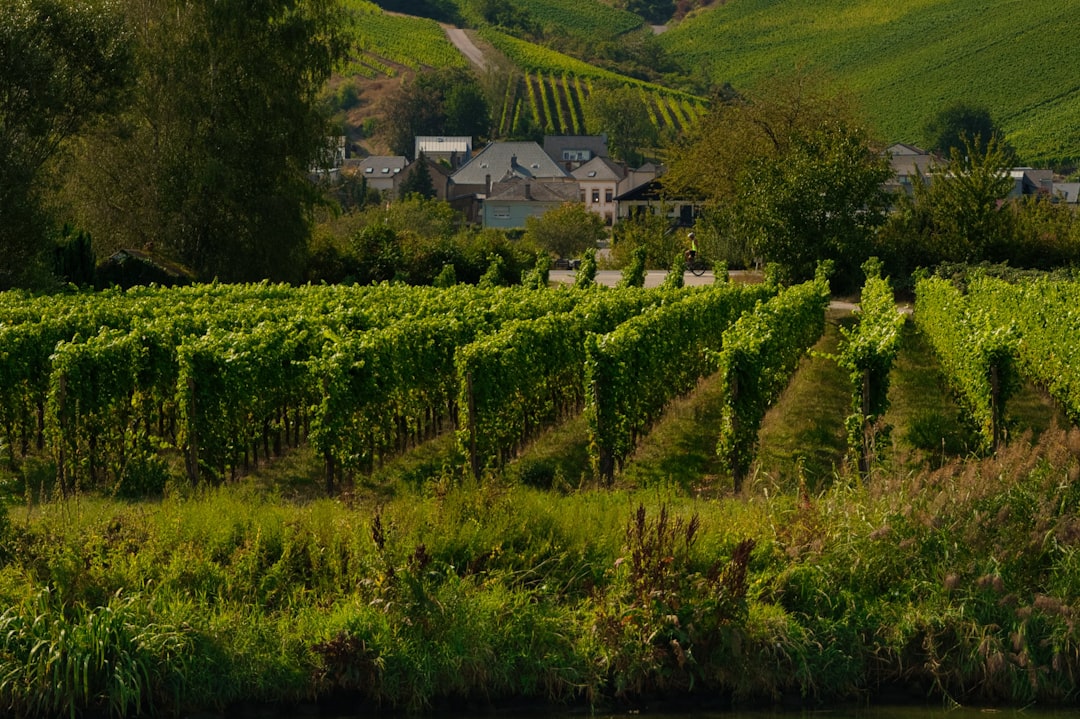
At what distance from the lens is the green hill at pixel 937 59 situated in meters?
118

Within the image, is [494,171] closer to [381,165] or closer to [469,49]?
[381,165]

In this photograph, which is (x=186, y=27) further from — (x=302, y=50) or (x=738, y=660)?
(x=738, y=660)

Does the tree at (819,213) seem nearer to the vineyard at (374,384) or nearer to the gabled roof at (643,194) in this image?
the vineyard at (374,384)

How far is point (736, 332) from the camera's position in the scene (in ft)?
60.3

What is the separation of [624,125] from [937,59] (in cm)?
3649

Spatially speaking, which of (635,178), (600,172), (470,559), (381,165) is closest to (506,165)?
(600,172)

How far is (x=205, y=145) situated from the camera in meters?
39.9

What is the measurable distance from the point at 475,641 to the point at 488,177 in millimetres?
121927

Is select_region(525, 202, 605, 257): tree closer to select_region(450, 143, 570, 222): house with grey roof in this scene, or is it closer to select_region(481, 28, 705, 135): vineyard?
select_region(450, 143, 570, 222): house with grey roof

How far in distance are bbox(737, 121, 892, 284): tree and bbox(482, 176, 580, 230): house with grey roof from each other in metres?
75.5

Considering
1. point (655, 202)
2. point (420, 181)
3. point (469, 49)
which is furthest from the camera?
point (469, 49)

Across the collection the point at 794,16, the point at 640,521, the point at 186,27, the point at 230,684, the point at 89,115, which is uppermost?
the point at 794,16

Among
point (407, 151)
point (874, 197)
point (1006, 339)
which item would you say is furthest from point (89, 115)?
point (407, 151)

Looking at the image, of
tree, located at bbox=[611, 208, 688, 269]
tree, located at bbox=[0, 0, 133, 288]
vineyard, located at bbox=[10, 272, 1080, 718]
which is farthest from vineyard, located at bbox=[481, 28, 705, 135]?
vineyard, located at bbox=[10, 272, 1080, 718]
